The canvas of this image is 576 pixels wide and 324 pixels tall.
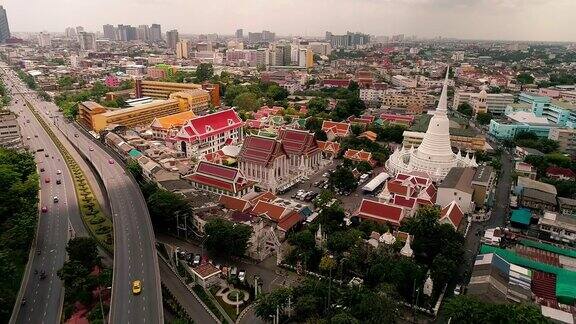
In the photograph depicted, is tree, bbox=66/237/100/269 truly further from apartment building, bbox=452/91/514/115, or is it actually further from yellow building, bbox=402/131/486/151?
apartment building, bbox=452/91/514/115

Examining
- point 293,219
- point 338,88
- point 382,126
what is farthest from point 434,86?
point 293,219

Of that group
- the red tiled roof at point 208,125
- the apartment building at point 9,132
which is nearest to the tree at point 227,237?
the red tiled roof at point 208,125

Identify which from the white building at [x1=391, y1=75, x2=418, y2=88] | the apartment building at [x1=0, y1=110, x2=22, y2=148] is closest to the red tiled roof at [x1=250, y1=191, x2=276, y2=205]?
the apartment building at [x1=0, y1=110, x2=22, y2=148]

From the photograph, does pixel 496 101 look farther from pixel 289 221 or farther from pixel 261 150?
pixel 289 221

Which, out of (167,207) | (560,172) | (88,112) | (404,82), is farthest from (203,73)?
(560,172)

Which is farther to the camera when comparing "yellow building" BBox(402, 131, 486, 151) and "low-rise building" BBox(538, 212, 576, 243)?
"yellow building" BBox(402, 131, 486, 151)
